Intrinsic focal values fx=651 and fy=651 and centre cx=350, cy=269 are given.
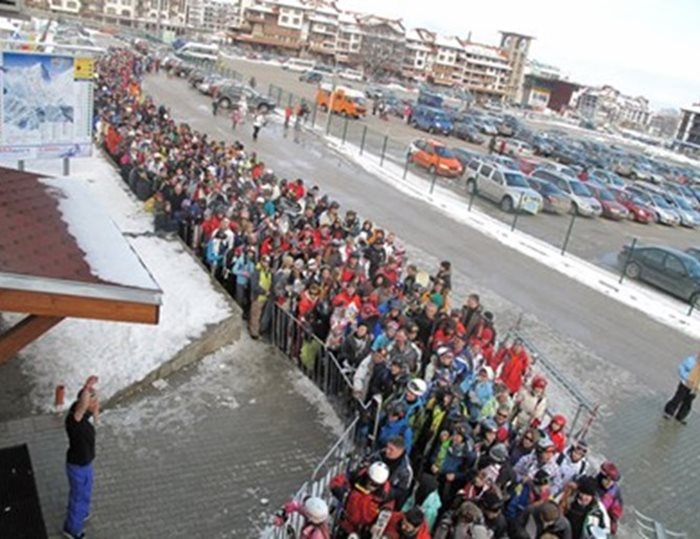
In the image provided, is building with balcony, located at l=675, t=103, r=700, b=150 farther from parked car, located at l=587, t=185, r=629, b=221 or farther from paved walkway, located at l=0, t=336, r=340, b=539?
paved walkway, located at l=0, t=336, r=340, b=539

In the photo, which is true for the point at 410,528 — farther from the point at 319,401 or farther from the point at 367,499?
the point at 319,401

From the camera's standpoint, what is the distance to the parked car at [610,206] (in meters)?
32.2

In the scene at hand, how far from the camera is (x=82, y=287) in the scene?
17.7ft

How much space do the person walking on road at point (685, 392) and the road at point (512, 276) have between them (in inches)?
57.2

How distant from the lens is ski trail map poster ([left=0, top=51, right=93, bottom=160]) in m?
12.4

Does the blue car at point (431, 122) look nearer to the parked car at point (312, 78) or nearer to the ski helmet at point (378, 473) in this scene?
the parked car at point (312, 78)

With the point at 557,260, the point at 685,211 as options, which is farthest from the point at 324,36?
the point at 557,260

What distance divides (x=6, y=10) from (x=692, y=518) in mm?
12837

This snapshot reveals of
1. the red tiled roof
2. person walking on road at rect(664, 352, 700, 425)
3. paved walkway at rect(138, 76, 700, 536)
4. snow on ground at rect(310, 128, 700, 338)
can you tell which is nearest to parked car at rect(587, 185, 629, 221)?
snow on ground at rect(310, 128, 700, 338)

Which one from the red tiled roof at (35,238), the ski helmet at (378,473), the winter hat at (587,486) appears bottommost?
the winter hat at (587,486)

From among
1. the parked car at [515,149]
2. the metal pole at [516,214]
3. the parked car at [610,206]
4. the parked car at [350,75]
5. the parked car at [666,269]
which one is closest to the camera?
the parked car at [666,269]

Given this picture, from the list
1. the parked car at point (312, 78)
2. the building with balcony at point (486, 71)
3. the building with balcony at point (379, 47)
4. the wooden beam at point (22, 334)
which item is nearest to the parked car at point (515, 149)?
the parked car at point (312, 78)

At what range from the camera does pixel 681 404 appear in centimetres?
1227

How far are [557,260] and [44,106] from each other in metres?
16.2
